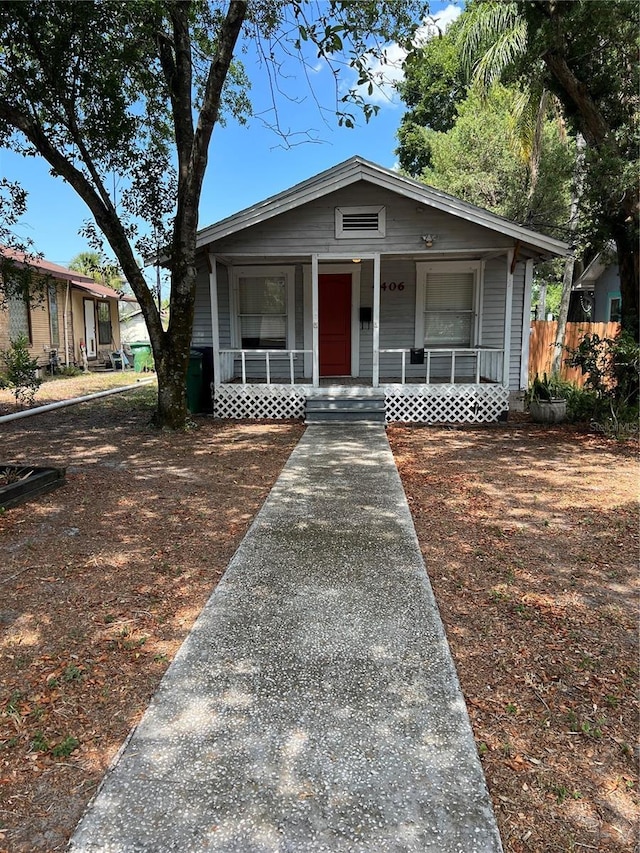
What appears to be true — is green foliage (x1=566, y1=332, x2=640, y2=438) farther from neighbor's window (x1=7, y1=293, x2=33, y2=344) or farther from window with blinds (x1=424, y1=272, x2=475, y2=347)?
neighbor's window (x1=7, y1=293, x2=33, y2=344)

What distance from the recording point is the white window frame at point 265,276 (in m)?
11.2

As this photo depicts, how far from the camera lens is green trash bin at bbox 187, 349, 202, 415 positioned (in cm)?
1055

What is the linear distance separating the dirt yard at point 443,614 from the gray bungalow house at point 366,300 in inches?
129

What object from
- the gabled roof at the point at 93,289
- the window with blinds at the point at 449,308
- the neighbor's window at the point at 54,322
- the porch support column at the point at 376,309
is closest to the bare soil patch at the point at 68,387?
the neighbor's window at the point at 54,322

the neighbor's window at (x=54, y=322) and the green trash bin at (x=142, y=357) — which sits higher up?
the neighbor's window at (x=54, y=322)

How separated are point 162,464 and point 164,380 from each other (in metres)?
2.29

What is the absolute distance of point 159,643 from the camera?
9.71 feet

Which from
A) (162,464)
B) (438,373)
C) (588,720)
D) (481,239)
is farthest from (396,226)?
(588,720)

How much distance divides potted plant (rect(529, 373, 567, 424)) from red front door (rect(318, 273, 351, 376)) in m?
3.80

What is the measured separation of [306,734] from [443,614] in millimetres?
1297

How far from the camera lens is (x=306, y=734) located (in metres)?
2.24

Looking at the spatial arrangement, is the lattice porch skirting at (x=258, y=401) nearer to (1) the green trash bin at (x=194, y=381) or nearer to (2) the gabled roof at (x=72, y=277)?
(1) the green trash bin at (x=194, y=381)

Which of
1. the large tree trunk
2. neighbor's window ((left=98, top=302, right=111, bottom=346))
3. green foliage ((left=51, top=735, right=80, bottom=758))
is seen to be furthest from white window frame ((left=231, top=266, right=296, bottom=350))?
neighbor's window ((left=98, top=302, right=111, bottom=346))

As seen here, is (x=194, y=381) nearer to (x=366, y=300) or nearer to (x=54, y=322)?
(x=366, y=300)
